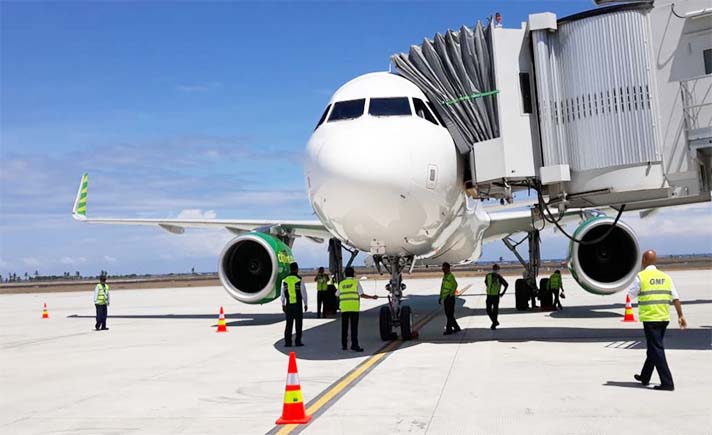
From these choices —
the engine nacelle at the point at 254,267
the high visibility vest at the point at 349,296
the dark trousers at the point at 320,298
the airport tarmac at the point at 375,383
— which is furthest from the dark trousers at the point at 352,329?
the dark trousers at the point at 320,298

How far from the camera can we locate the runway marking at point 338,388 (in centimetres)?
527

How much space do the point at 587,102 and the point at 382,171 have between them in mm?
3183

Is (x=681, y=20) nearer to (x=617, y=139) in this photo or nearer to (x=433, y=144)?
(x=617, y=139)

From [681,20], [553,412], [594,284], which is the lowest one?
[553,412]

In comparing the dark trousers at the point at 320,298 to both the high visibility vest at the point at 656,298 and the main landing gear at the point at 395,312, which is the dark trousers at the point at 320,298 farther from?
the high visibility vest at the point at 656,298

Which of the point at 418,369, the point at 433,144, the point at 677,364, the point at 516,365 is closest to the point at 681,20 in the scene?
the point at 433,144

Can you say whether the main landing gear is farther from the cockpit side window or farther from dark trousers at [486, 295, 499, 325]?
the cockpit side window

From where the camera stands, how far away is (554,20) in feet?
30.6

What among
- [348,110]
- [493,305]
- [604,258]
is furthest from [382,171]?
[604,258]

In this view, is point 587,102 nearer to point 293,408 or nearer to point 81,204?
point 293,408

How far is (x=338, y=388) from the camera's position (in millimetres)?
6828

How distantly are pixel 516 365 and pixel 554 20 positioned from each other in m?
4.93

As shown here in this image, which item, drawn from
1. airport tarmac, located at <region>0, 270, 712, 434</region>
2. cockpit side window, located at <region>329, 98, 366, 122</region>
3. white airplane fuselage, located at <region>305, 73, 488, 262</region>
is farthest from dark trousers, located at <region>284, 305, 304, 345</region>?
cockpit side window, located at <region>329, 98, 366, 122</region>

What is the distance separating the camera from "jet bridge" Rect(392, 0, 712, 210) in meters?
8.60
